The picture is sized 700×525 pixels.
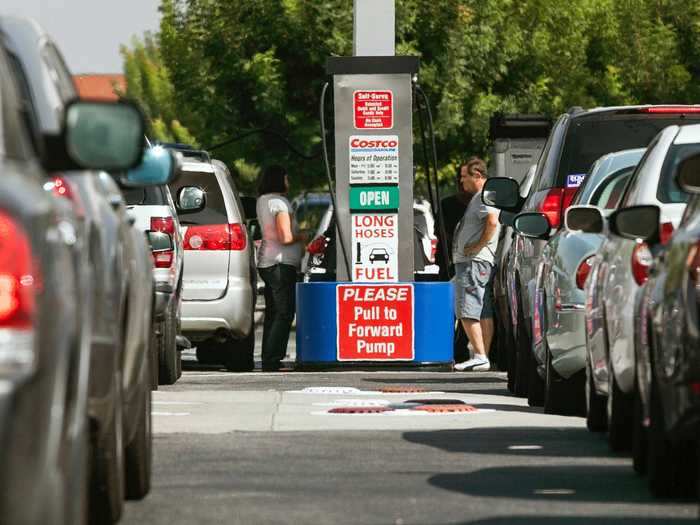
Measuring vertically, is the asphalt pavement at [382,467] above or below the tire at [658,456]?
below

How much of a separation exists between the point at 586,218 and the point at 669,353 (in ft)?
11.3

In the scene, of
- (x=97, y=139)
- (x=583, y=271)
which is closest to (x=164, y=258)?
(x=583, y=271)

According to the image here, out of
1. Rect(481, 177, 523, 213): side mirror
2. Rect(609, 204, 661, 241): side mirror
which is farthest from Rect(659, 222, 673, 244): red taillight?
Rect(481, 177, 523, 213): side mirror

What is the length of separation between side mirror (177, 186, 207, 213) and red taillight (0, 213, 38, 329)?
12720mm

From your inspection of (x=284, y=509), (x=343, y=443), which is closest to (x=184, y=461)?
(x=343, y=443)

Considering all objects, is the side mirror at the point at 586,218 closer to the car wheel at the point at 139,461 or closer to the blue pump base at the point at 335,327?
the car wheel at the point at 139,461

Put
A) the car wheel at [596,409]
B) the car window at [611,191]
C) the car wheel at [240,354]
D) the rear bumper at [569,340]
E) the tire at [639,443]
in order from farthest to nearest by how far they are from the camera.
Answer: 1. the car wheel at [240,354]
2. the car window at [611,191]
3. the rear bumper at [569,340]
4. the car wheel at [596,409]
5. the tire at [639,443]

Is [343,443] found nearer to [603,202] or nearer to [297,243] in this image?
[603,202]

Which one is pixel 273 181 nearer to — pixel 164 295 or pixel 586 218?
pixel 164 295

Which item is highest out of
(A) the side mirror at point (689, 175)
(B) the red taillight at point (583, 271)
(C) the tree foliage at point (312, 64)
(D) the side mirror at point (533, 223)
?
(C) the tree foliage at point (312, 64)

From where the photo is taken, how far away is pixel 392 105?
20016 mm

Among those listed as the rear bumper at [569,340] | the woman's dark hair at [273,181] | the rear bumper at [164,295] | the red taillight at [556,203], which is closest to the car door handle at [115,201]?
the rear bumper at [569,340]

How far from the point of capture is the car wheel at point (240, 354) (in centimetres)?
1991

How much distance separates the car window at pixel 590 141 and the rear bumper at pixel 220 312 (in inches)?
188
